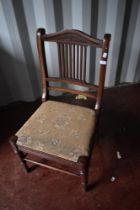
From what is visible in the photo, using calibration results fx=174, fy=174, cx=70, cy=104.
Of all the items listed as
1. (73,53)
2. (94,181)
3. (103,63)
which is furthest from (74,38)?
(94,181)

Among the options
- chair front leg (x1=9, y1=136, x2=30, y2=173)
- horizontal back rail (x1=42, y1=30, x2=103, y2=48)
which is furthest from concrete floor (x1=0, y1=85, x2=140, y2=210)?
horizontal back rail (x1=42, y1=30, x2=103, y2=48)

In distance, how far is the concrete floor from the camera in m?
1.18

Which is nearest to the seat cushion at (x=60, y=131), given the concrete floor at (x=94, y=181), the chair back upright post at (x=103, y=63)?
the chair back upright post at (x=103, y=63)

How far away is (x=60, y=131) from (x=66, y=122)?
0.26 ft

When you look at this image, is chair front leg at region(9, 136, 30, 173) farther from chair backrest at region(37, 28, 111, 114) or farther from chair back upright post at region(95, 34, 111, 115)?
chair back upright post at region(95, 34, 111, 115)

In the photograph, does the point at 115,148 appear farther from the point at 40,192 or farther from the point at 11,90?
the point at 11,90

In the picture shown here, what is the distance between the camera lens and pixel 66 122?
1107 millimetres

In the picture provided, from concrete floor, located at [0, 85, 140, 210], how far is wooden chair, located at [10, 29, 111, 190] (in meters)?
0.14

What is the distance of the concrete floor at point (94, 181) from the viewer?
3.88 ft

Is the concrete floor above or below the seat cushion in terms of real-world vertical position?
below

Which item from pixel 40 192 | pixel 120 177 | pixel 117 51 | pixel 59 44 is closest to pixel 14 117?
pixel 40 192

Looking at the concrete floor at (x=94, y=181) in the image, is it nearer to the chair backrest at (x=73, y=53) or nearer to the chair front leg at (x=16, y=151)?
the chair front leg at (x=16, y=151)

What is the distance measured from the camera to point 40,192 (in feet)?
4.09

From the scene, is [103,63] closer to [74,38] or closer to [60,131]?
[74,38]
